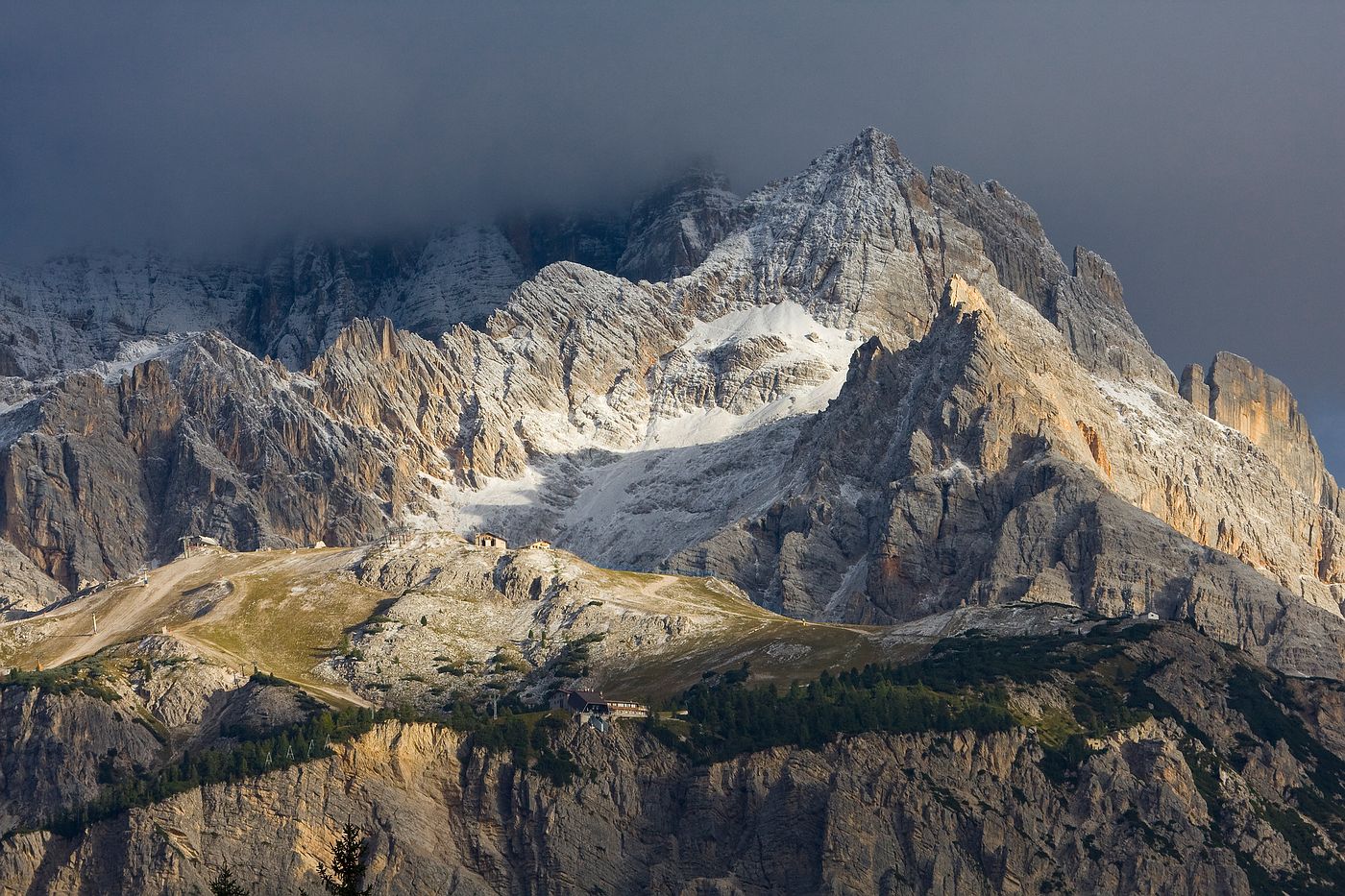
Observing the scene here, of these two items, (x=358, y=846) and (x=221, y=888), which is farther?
(x=358, y=846)

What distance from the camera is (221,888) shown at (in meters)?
123

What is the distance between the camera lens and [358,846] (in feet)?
429

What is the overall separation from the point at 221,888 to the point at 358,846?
9.69m
